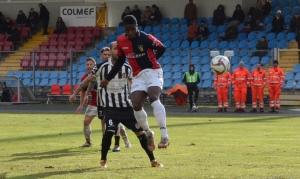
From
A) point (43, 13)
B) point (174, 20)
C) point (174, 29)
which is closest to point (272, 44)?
point (174, 29)

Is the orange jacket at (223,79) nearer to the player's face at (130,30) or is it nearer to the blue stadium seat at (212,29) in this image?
the blue stadium seat at (212,29)

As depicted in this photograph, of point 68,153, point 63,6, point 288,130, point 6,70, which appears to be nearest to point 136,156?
point 68,153

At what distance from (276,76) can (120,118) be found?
20050 mm

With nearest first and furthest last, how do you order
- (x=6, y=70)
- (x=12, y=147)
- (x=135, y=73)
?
(x=135, y=73) < (x=12, y=147) < (x=6, y=70)

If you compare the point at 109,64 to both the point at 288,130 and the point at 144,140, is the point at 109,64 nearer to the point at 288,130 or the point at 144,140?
the point at 144,140

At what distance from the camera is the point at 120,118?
39.9ft

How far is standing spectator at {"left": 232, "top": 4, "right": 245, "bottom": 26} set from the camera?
127 ft

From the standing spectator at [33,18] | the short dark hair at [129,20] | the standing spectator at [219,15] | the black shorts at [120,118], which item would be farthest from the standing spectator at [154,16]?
the short dark hair at [129,20]

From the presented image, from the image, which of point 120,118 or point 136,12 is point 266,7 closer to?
point 136,12

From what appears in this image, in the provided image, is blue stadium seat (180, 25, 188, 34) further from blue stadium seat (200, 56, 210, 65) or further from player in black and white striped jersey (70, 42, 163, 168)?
player in black and white striped jersey (70, 42, 163, 168)

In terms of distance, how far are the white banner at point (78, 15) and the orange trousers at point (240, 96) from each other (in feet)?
48.6

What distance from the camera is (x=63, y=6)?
45.7m

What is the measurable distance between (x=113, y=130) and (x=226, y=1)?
1186 inches

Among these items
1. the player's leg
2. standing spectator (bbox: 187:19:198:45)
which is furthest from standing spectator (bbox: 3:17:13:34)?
the player's leg
